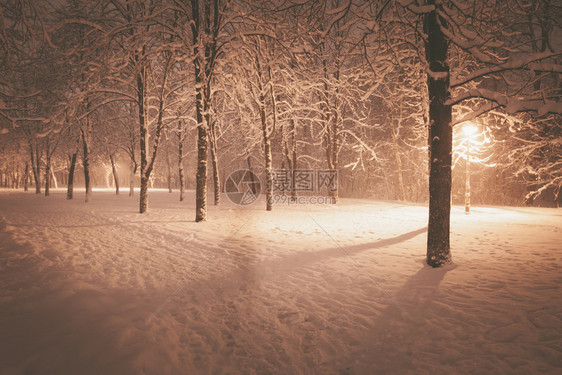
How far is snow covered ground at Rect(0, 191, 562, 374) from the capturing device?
264 centimetres

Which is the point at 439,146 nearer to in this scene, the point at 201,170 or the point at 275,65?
the point at 275,65

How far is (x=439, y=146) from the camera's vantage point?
209 inches

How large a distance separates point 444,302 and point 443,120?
3.57m

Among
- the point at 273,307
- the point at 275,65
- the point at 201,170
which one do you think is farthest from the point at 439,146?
the point at 201,170

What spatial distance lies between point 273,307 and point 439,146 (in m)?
4.58

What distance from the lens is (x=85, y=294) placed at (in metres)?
3.87

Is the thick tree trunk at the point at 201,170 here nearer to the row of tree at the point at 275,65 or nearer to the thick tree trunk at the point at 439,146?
the row of tree at the point at 275,65

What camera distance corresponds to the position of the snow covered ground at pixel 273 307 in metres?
2.64

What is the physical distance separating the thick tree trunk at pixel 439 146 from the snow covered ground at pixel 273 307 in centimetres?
55

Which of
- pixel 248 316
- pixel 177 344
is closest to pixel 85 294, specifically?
pixel 177 344

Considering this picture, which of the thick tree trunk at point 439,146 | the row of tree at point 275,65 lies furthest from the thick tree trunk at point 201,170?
the thick tree trunk at point 439,146

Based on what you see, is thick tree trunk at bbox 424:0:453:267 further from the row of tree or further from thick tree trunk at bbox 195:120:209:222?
thick tree trunk at bbox 195:120:209:222

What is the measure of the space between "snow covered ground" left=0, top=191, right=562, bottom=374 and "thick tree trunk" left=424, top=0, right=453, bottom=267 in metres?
0.55

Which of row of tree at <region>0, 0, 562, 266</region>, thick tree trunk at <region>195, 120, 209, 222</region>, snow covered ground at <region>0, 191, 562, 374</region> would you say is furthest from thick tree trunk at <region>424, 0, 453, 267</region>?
thick tree trunk at <region>195, 120, 209, 222</region>
